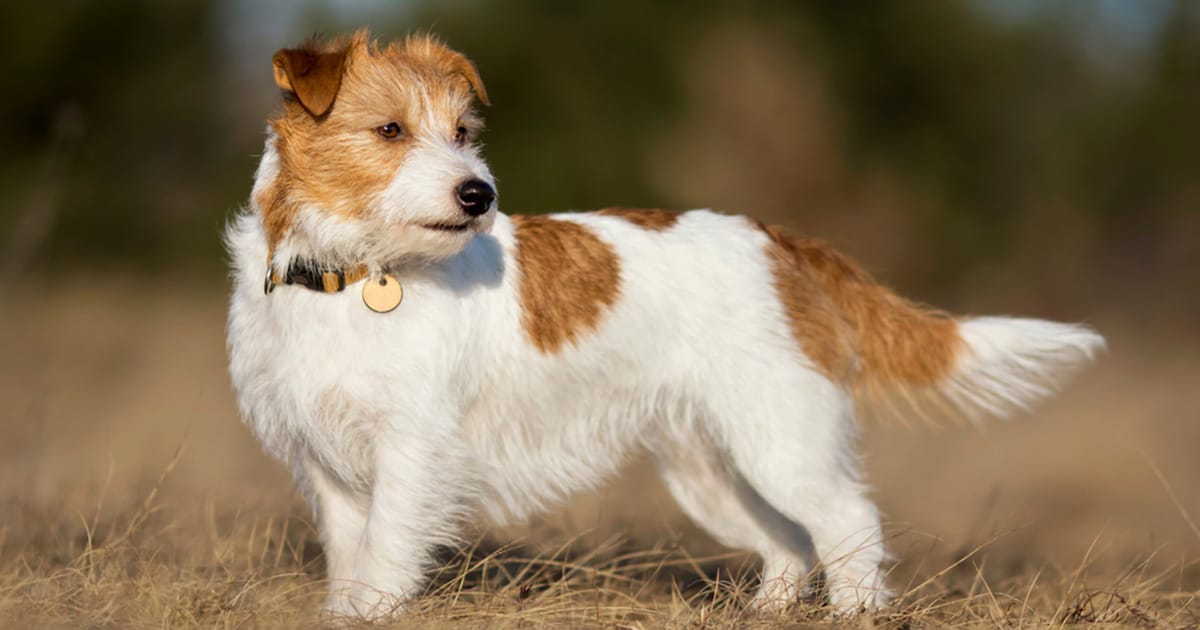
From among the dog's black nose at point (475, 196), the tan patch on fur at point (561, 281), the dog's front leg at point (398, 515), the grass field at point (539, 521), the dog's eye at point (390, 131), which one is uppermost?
the dog's eye at point (390, 131)

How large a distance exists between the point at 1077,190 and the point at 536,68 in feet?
25.4

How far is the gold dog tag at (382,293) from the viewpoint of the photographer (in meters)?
4.74

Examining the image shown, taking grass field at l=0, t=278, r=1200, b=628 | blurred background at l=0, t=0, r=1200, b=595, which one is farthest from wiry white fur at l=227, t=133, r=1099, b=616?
blurred background at l=0, t=0, r=1200, b=595

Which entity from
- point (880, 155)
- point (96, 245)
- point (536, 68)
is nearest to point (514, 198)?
point (536, 68)

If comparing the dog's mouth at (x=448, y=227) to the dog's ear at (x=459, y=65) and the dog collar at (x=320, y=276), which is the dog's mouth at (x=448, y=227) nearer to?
the dog collar at (x=320, y=276)

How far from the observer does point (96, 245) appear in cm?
1883

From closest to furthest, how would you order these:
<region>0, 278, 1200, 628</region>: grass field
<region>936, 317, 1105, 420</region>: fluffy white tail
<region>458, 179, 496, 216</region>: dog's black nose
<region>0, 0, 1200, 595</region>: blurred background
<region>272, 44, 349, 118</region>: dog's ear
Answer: <region>458, 179, 496, 216</region>: dog's black nose, <region>272, 44, 349, 118</region>: dog's ear, <region>0, 278, 1200, 628</region>: grass field, <region>936, 317, 1105, 420</region>: fluffy white tail, <region>0, 0, 1200, 595</region>: blurred background

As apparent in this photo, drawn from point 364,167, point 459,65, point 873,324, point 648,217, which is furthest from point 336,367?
point 873,324

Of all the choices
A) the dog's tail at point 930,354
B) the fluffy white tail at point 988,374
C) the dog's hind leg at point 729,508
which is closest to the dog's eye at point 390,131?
the dog's tail at point 930,354

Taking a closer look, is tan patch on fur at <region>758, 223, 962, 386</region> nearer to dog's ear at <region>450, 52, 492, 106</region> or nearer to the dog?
the dog

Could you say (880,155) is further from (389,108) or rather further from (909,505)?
(389,108)

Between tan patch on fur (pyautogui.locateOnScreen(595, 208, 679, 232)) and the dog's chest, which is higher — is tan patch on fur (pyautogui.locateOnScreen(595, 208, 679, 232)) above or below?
above

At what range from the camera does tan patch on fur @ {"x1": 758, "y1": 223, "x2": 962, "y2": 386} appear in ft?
18.5

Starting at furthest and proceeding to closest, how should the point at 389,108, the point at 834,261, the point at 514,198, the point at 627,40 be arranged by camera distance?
the point at 627,40 < the point at 514,198 < the point at 834,261 < the point at 389,108
